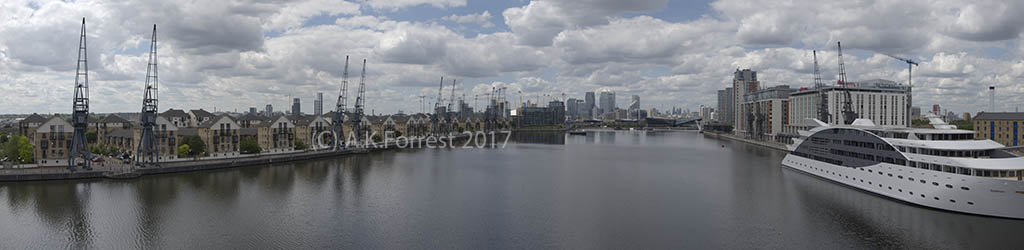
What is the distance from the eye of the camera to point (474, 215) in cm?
1614

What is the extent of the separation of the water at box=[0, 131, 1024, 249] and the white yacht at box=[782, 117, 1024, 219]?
0.49 m

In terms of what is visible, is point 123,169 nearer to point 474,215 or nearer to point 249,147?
point 249,147

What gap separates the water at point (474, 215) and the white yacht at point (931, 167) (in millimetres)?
492

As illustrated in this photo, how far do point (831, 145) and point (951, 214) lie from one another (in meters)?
7.54

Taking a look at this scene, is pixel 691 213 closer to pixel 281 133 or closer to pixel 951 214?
pixel 951 214

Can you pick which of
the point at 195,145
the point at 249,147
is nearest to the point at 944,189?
the point at 195,145

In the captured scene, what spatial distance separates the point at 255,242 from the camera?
12891mm

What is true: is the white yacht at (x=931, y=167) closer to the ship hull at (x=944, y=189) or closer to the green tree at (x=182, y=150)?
the ship hull at (x=944, y=189)

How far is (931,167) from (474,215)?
14473 millimetres

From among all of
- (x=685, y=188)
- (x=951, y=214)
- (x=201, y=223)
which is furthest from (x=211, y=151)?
(x=951, y=214)

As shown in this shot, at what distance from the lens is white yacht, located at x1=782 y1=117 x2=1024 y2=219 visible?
14.6 m

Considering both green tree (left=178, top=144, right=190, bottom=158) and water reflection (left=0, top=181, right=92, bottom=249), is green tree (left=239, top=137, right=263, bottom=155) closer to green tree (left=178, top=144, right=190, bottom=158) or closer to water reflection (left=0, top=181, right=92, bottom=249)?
green tree (left=178, top=144, right=190, bottom=158)

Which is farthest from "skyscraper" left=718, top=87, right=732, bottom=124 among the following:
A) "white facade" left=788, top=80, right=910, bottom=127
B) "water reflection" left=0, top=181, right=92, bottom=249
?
"water reflection" left=0, top=181, right=92, bottom=249

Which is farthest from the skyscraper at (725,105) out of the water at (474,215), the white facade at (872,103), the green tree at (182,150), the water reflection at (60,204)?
the water reflection at (60,204)
